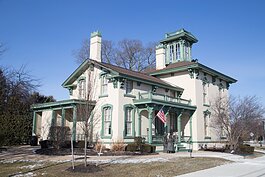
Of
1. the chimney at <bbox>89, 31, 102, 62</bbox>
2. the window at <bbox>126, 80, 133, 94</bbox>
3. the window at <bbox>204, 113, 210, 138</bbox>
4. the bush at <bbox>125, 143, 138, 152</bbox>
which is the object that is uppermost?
the chimney at <bbox>89, 31, 102, 62</bbox>

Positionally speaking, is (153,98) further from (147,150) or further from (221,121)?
(221,121)

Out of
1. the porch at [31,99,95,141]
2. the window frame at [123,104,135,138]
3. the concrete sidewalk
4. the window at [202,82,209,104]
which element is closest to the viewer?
the concrete sidewalk

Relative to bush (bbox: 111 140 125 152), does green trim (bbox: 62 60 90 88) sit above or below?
above

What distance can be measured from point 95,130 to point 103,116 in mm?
1581

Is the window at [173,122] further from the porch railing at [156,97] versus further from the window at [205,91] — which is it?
the window at [205,91]

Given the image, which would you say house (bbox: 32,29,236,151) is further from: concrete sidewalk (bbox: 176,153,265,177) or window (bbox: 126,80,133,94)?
concrete sidewalk (bbox: 176,153,265,177)

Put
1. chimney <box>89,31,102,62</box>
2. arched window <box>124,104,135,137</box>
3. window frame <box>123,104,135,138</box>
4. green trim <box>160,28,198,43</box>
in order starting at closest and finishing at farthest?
window frame <box>123,104,135,138</box>, arched window <box>124,104,135,137</box>, chimney <box>89,31,102,62</box>, green trim <box>160,28,198,43</box>

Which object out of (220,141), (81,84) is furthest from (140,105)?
(220,141)

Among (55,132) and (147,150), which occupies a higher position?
(55,132)

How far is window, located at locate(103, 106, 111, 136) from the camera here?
23.8 metres

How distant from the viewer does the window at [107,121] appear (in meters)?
23.8

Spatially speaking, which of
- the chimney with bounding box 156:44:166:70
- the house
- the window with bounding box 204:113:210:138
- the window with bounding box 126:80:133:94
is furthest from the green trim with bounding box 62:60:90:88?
the window with bounding box 204:113:210:138

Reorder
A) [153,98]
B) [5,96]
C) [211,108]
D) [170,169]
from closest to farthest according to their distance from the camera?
1. [170,169]
2. [5,96]
3. [153,98]
4. [211,108]

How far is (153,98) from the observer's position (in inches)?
949
